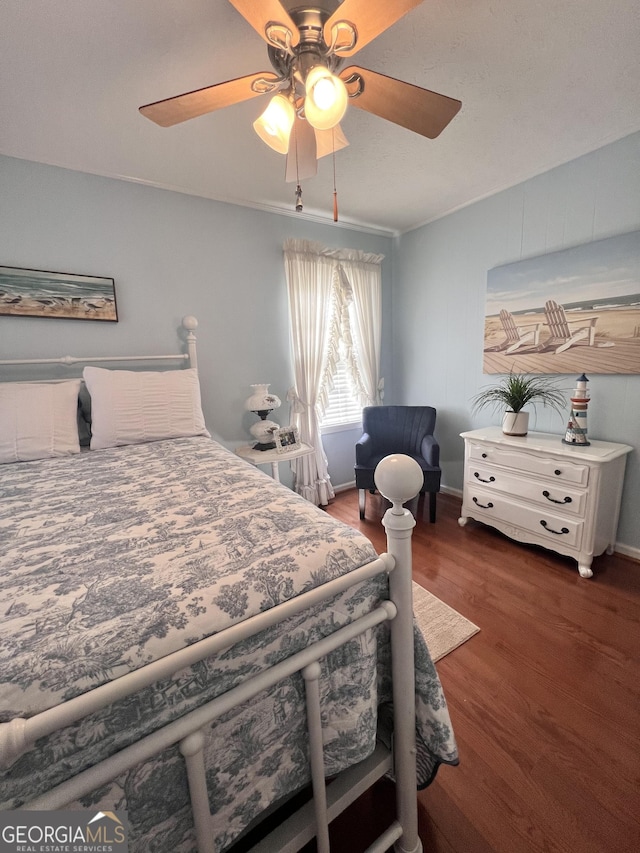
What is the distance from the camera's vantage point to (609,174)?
2.01 m

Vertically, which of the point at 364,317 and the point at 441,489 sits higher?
the point at 364,317

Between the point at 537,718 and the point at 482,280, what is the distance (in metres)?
2.71

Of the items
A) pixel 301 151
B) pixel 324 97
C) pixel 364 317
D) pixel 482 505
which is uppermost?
pixel 301 151

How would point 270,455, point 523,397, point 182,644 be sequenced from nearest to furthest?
point 182,644, point 523,397, point 270,455

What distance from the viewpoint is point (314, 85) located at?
98cm

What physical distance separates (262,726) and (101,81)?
230cm

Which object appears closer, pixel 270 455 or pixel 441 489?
pixel 270 455

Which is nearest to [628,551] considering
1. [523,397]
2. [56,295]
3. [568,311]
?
[523,397]

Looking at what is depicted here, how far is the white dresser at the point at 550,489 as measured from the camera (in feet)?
6.36

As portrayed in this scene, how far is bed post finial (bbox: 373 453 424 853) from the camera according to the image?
0.74 m

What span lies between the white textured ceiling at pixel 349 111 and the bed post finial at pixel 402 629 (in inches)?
63.7

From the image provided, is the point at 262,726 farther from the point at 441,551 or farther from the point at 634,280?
the point at 634,280

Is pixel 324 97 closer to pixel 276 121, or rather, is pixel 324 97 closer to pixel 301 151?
pixel 276 121

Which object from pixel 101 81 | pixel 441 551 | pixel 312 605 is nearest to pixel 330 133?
pixel 101 81
